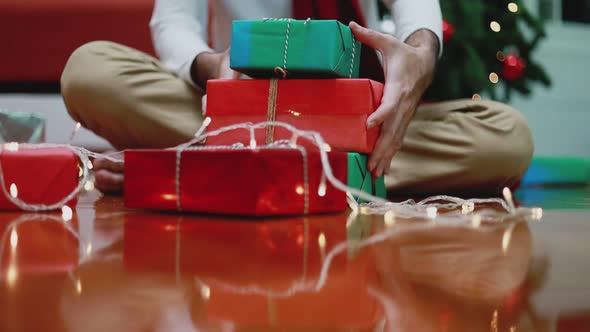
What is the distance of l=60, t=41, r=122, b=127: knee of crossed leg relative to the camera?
1.14 meters

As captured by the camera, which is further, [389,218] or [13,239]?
[389,218]

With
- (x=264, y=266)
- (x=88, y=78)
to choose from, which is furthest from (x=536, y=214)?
(x=88, y=78)

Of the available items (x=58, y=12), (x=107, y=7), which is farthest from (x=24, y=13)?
(x=107, y=7)

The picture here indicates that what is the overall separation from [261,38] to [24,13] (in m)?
1.55

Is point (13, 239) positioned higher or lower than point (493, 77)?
higher

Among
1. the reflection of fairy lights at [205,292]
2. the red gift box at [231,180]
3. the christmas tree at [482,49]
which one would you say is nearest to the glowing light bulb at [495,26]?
the christmas tree at [482,49]

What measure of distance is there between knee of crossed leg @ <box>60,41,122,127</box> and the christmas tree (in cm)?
105

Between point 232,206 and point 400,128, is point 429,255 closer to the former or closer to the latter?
point 232,206

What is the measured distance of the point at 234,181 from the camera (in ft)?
2.44

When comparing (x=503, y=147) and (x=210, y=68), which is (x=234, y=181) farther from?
(x=503, y=147)

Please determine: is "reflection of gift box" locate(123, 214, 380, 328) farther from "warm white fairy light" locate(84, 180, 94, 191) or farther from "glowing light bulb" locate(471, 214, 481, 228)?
"warm white fairy light" locate(84, 180, 94, 191)

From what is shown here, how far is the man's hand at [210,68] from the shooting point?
106 cm

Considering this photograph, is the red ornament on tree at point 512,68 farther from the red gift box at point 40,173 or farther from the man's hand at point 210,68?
the red gift box at point 40,173

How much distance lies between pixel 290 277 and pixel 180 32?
0.89 meters
